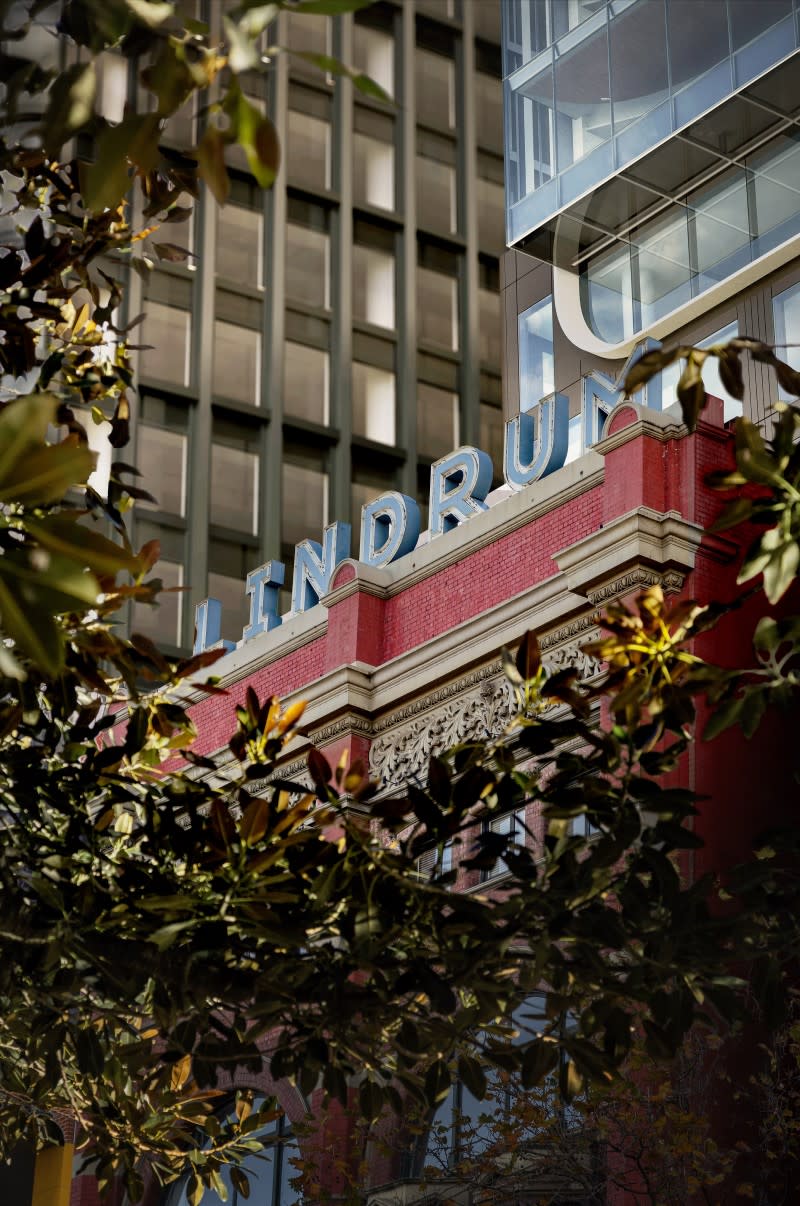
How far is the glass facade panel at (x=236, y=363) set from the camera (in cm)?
5303

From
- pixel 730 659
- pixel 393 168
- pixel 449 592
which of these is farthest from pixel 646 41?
pixel 393 168

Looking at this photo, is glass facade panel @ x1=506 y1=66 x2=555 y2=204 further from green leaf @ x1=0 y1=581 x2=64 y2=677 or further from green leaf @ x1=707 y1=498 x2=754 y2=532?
green leaf @ x1=0 y1=581 x2=64 y2=677

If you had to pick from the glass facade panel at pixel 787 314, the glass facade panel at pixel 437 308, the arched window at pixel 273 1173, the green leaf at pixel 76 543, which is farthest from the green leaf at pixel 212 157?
the glass facade panel at pixel 437 308

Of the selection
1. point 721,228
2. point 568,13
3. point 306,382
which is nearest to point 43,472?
point 721,228

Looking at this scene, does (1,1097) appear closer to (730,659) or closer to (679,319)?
(730,659)

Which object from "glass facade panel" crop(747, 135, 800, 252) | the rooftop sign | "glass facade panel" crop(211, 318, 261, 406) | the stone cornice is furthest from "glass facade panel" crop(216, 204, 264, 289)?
the stone cornice

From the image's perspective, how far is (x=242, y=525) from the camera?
5141 cm

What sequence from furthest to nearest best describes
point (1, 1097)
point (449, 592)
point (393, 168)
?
point (393, 168) → point (449, 592) → point (1, 1097)

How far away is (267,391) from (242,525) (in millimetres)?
4354

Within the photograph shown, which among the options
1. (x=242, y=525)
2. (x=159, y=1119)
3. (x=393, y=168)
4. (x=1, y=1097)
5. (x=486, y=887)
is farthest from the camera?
(x=393, y=168)

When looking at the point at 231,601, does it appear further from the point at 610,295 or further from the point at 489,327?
the point at 610,295

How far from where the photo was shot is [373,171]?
57.3 m

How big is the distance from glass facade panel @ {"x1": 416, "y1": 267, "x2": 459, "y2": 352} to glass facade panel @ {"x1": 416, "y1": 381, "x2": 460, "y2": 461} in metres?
1.57

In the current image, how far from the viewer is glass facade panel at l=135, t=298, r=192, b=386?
52281 millimetres
